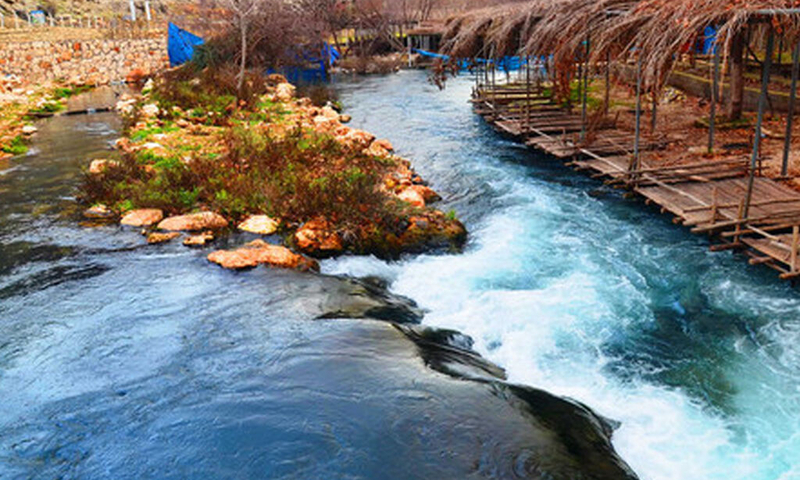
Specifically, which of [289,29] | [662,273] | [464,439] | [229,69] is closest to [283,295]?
[464,439]

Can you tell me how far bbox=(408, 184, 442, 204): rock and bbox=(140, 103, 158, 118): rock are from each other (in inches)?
378

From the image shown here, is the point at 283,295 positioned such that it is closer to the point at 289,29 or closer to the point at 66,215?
the point at 66,215

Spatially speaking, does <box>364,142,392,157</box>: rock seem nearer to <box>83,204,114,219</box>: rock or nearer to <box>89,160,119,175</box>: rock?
<box>89,160,119,175</box>: rock

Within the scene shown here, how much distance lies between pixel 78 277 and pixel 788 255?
31.4 feet

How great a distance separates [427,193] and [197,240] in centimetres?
493

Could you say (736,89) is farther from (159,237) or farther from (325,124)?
(159,237)

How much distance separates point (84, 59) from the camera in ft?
107

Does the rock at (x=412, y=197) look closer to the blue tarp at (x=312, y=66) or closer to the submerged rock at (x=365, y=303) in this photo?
the submerged rock at (x=365, y=303)

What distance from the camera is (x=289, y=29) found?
31406 millimetres

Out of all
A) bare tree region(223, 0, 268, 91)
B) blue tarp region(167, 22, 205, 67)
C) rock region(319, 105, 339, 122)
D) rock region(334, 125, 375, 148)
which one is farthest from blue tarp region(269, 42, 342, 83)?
rock region(334, 125, 375, 148)

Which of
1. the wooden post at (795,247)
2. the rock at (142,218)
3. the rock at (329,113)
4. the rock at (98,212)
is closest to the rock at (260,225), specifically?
the rock at (142,218)

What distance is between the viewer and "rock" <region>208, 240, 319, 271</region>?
9562 millimetres

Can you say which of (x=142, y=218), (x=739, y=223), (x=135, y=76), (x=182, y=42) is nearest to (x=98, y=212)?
(x=142, y=218)

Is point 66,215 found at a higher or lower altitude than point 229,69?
lower
